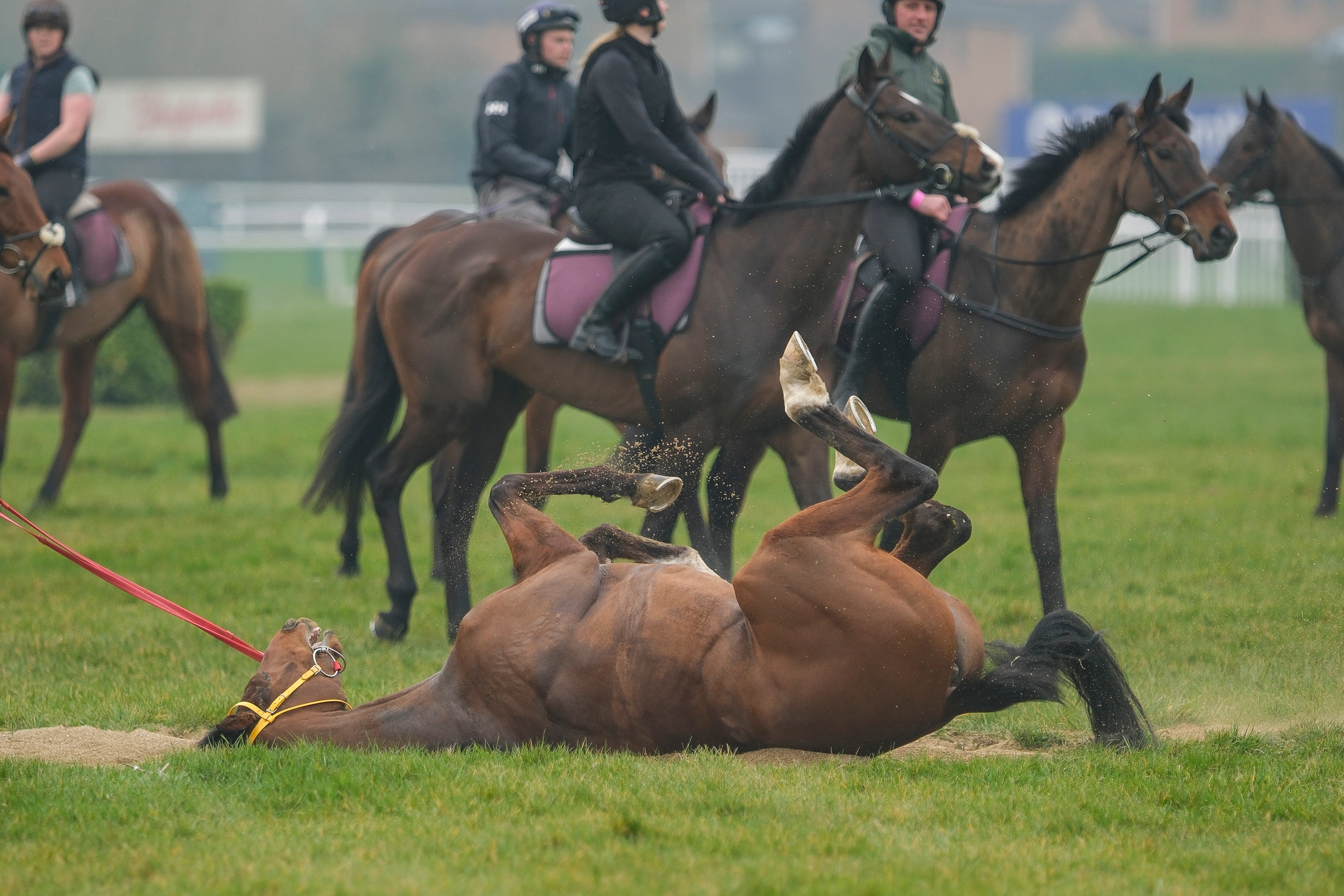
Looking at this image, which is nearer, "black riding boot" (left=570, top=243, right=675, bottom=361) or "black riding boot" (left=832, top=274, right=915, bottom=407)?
"black riding boot" (left=570, top=243, right=675, bottom=361)

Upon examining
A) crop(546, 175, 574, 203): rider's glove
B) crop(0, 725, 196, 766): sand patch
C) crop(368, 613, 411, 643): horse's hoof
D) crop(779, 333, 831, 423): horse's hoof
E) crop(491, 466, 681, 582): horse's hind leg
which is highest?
crop(546, 175, 574, 203): rider's glove

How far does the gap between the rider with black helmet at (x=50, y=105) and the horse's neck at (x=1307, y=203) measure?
7815mm

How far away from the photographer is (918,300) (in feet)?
23.0

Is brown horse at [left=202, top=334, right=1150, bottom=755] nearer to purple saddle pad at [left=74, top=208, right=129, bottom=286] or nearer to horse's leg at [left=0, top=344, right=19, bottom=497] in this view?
horse's leg at [left=0, top=344, right=19, bottom=497]

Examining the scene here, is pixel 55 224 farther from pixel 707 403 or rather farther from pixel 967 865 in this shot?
pixel 967 865

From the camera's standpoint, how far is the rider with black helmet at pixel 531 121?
9.18 meters

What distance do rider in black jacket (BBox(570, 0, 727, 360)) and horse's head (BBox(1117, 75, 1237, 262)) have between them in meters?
1.91

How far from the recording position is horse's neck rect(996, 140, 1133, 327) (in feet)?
22.5

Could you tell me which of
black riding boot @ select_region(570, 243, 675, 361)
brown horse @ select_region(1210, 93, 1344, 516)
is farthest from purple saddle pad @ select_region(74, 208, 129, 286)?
brown horse @ select_region(1210, 93, 1344, 516)

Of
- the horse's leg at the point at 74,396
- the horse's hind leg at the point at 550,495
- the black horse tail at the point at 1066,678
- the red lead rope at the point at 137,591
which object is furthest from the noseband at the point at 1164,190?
the horse's leg at the point at 74,396

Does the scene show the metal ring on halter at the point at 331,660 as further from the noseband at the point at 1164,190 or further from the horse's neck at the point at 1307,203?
the horse's neck at the point at 1307,203

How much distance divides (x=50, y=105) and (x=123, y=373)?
8.43 meters

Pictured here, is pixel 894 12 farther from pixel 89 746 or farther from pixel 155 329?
pixel 155 329

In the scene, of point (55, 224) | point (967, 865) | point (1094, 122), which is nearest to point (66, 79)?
point (55, 224)
